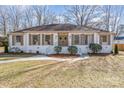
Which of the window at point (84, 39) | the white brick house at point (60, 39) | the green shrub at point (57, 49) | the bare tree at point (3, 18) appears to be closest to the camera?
the green shrub at point (57, 49)

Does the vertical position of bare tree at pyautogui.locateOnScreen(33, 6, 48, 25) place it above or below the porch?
above

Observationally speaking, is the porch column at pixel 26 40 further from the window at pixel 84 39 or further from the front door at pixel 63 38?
the window at pixel 84 39

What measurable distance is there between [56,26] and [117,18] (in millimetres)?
12951

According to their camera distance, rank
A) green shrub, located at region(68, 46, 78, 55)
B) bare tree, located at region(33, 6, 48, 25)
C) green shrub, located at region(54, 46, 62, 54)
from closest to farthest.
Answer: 1. green shrub, located at region(68, 46, 78, 55)
2. green shrub, located at region(54, 46, 62, 54)
3. bare tree, located at region(33, 6, 48, 25)

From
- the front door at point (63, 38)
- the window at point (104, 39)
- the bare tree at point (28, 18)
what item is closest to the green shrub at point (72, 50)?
the front door at point (63, 38)

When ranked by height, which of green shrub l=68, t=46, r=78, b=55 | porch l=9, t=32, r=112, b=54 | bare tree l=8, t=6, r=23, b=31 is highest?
bare tree l=8, t=6, r=23, b=31

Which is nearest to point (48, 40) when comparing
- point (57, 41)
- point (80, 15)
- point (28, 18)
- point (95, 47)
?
point (57, 41)

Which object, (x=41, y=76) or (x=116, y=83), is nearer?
(x=116, y=83)

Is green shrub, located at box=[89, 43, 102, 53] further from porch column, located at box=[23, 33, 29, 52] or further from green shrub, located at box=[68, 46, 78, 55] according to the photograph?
porch column, located at box=[23, 33, 29, 52]

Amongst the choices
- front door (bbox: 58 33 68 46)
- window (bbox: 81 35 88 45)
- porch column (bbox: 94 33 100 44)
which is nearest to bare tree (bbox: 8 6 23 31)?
front door (bbox: 58 33 68 46)

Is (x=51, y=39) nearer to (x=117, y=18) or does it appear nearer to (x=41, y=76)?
(x=41, y=76)

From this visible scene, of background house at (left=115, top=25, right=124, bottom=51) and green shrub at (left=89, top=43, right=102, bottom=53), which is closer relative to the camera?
green shrub at (left=89, top=43, right=102, bottom=53)
